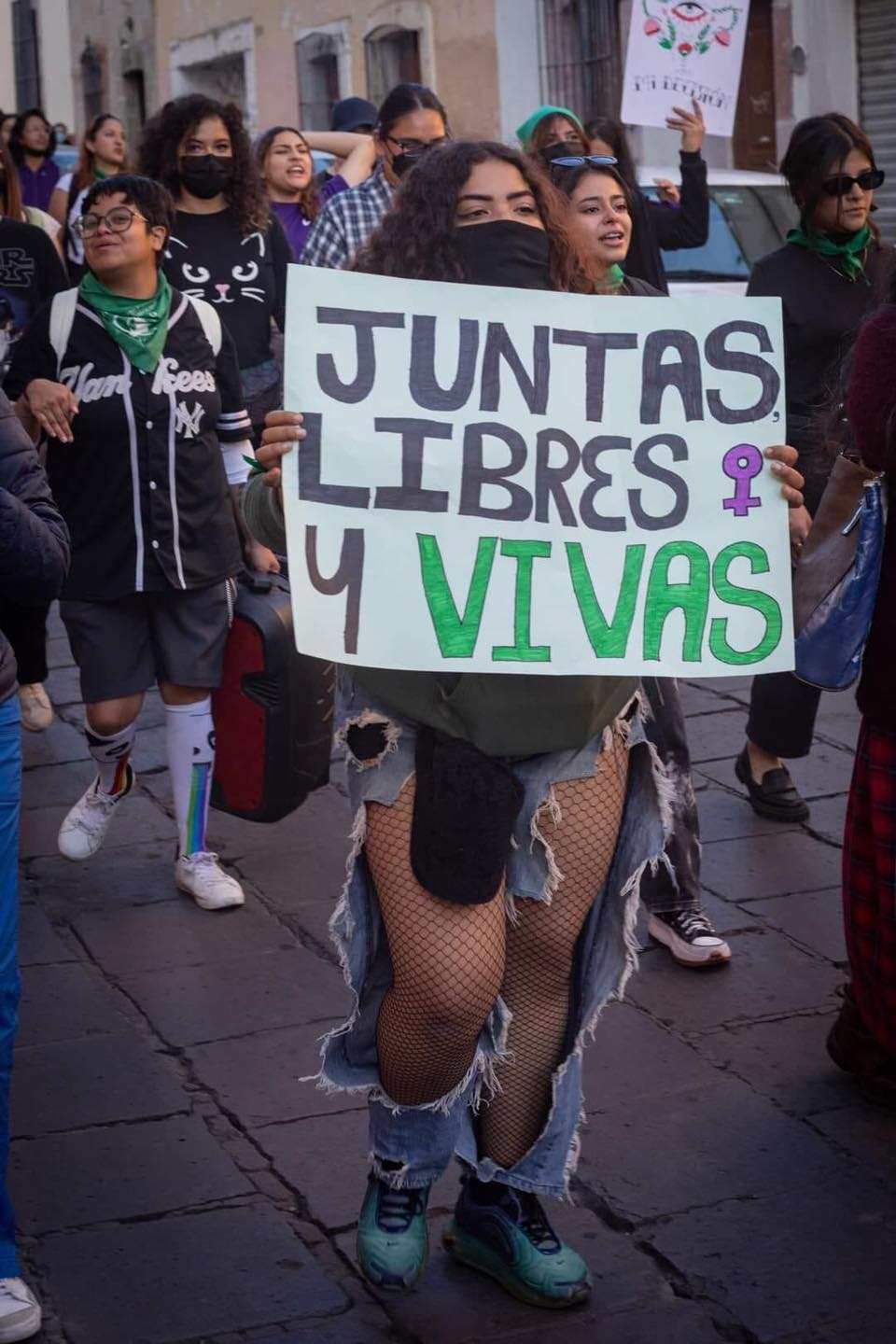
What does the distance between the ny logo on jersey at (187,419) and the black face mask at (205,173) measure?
5.36 ft

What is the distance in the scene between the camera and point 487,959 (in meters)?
2.89

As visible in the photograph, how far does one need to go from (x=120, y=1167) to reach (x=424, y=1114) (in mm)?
795

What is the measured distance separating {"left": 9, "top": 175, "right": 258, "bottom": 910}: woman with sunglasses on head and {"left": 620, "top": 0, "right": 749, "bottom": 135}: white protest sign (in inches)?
129

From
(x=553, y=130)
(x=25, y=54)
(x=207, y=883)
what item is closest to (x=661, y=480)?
(x=207, y=883)

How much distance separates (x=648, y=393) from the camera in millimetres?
2953

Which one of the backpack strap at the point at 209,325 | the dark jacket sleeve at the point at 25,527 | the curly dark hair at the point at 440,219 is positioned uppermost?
the curly dark hair at the point at 440,219

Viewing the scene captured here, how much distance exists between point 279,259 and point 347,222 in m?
0.26

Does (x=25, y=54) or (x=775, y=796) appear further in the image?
(x=25, y=54)

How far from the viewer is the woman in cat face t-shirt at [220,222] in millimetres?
6203

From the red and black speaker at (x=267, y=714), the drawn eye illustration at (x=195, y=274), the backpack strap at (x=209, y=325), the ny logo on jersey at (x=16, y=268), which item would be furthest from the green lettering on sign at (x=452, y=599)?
the ny logo on jersey at (x=16, y=268)

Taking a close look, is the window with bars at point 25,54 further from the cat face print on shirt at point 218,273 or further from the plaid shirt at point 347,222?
the cat face print on shirt at point 218,273

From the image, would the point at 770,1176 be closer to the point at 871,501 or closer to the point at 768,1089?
the point at 768,1089

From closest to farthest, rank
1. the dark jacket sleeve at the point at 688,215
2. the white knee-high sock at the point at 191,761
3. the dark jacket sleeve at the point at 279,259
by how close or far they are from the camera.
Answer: the white knee-high sock at the point at 191,761 < the dark jacket sleeve at the point at 279,259 < the dark jacket sleeve at the point at 688,215

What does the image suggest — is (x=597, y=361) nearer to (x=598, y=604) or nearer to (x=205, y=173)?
(x=598, y=604)
